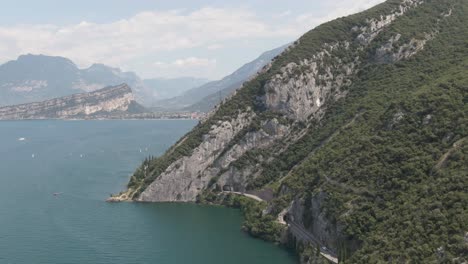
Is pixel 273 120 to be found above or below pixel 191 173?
above

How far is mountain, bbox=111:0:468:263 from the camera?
91.2 metres

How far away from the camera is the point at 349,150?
410 ft

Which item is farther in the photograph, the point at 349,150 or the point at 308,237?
the point at 349,150

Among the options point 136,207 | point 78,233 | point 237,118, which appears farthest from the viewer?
point 237,118

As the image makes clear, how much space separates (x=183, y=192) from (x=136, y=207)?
16431mm

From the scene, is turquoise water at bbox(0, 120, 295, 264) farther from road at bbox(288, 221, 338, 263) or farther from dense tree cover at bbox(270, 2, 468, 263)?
dense tree cover at bbox(270, 2, 468, 263)

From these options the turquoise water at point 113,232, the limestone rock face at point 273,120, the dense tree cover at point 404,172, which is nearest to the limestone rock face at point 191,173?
the limestone rock face at point 273,120

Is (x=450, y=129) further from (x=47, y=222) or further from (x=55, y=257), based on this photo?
(x=47, y=222)

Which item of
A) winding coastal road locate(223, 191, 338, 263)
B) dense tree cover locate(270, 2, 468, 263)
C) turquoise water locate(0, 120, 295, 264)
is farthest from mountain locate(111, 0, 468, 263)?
turquoise water locate(0, 120, 295, 264)

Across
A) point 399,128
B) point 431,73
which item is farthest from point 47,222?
point 431,73

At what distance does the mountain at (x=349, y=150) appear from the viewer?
91250mm

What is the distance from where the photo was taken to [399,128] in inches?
4668

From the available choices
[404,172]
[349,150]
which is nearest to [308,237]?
[404,172]

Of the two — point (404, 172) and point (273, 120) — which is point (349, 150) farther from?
point (273, 120)
